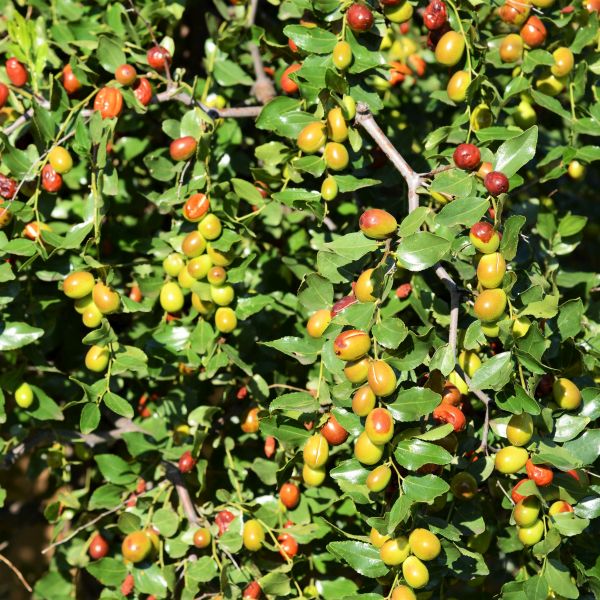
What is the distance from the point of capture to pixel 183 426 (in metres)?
1.63

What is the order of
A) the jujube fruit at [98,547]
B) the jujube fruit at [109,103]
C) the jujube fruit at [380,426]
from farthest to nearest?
the jujube fruit at [98,547] < the jujube fruit at [109,103] < the jujube fruit at [380,426]

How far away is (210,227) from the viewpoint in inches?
54.7

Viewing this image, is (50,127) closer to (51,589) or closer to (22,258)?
(22,258)

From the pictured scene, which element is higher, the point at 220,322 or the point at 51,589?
the point at 220,322

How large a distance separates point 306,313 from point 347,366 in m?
0.40

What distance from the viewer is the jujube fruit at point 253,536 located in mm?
1422

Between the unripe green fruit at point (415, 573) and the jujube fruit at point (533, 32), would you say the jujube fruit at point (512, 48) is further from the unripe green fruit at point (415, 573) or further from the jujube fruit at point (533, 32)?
the unripe green fruit at point (415, 573)

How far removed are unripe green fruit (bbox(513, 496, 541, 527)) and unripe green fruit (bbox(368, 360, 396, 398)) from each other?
0.29 meters

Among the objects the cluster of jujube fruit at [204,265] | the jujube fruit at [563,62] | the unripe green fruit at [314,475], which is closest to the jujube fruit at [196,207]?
the cluster of jujube fruit at [204,265]

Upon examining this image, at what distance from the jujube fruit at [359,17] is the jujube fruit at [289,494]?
80 cm

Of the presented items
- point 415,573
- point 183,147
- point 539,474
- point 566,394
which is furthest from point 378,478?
point 183,147

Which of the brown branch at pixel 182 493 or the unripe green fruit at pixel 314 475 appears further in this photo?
the brown branch at pixel 182 493

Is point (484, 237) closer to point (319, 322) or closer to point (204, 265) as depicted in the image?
point (319, 322)

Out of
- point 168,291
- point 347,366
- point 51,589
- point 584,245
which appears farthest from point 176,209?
point 584,245
